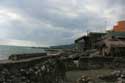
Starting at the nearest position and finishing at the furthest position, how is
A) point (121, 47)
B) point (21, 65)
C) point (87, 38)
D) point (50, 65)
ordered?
point (21, 65) → point (50, 65) → point (121, 47) → point (87, 38)

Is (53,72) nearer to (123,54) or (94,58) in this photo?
(94,58)

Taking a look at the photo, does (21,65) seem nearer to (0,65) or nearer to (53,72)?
(0,65)

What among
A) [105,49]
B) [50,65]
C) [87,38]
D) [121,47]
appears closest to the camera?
[50,65]

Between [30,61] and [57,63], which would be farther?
[57,63]

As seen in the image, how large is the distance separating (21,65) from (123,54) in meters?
24.7

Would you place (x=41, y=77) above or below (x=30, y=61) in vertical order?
below

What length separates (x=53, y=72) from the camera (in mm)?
7496

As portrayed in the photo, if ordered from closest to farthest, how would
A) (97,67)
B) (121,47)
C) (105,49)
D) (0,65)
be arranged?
(0,65)
(97,67)
(121,47)
(105,49)

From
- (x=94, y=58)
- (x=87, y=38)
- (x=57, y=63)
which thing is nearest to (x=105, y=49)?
(x=94, y=58)

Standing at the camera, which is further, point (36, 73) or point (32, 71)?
point (36, 73)

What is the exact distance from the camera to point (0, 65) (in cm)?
574

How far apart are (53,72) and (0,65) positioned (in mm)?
2080

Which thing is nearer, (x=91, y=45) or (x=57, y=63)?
(x=57, y=63)

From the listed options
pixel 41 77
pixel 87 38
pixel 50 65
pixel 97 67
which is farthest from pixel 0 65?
pixel 87 38
